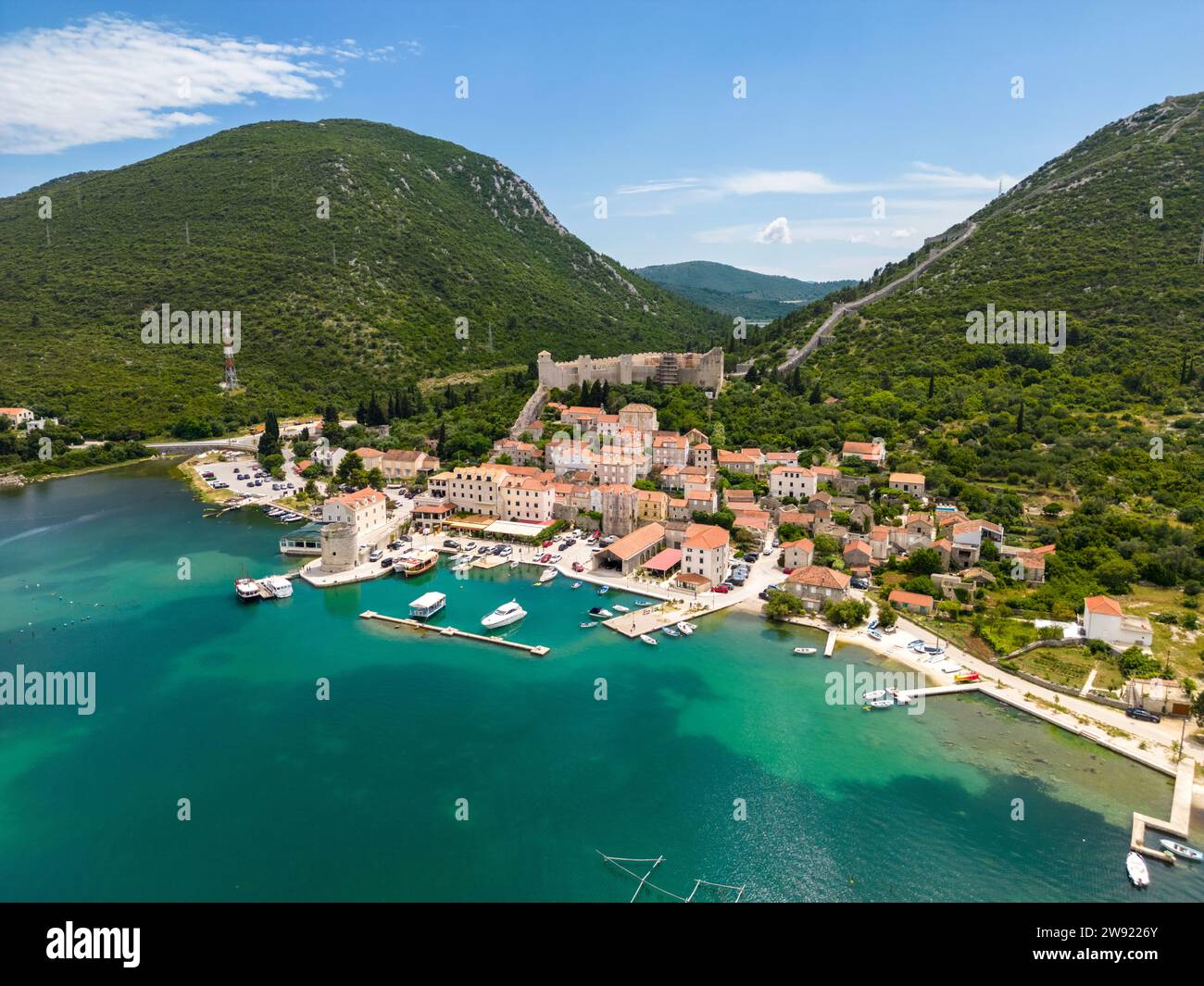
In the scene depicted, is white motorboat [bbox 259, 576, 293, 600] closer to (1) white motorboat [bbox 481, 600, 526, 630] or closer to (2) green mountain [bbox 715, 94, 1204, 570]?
(1) white motorboat [bbox 481, 600, 526, 630]

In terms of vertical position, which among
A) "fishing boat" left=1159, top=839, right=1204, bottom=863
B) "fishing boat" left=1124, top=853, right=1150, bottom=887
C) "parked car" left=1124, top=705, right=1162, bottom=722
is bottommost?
"fishing boat" left=1124, top=853, right=1150, bottom=887

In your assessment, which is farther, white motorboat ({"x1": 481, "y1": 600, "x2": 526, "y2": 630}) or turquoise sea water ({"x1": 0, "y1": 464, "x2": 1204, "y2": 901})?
white motorboat ({"x1": 481, "y1": 600, "x2": 526, "y2": 630})

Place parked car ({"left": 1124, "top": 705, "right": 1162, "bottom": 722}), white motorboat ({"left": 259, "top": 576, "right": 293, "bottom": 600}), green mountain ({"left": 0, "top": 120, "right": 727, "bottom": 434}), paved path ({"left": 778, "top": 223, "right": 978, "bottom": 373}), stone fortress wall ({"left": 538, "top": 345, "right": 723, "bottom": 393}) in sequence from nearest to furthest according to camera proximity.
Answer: parked car ({"left": 1124, "top": 705, "right": 1162, "bottom": 722}) → white motorboat ({"left": 259, "top": 576, "right": 293, "bottom": 600}) → stone fortress wall ({"left": 538, "top": 345, "right": 723, "bottom": 393}) → paved path ({"left": 778, "top": 223, "right": 978, "bottom": 373}) → green mountain ({"left": 0, "top": 120, "right": 727, "bottom": 434})

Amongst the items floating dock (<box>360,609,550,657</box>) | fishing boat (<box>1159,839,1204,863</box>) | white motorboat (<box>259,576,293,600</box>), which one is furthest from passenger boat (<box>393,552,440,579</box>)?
fishing boat (<box>1159,839,1204,863</box>)

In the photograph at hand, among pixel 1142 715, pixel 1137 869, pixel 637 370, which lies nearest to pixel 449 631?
pixel 1137 869

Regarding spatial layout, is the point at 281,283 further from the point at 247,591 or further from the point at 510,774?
the point at 510,774

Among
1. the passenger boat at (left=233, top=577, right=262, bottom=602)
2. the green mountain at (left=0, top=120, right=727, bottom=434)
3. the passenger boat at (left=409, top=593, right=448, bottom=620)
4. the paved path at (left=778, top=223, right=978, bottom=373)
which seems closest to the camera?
the passenger boat at (left=409, top=593, right=448, bottom=620)

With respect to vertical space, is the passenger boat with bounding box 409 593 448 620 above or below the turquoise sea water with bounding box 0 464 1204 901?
above
